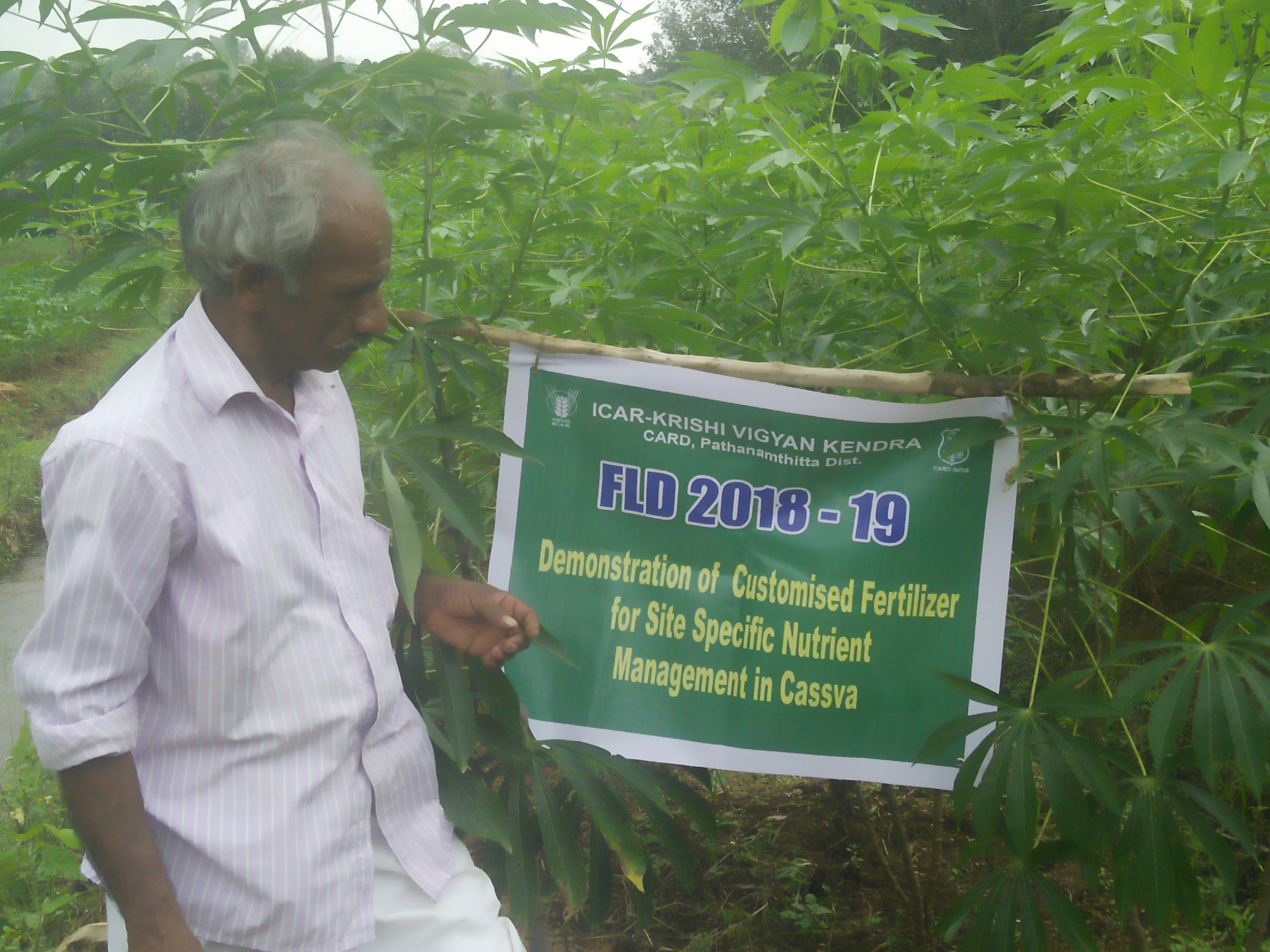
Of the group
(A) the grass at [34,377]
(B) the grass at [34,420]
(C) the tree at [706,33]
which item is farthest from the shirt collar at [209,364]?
(C) the tree at [706,33]

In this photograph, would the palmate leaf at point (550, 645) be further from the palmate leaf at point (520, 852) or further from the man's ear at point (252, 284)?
the man's ear at point (252, 284)

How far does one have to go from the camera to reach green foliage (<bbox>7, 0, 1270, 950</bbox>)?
1.39 meters

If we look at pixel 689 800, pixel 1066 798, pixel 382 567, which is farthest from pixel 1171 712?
pixel 382 567

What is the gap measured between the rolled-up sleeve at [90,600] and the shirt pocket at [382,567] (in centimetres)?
31

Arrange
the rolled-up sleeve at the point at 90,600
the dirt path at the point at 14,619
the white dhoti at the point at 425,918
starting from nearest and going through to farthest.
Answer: the rolled-up sleeve at the point at 90,600 < the white dhoti at the point at 425,918 < the dirt path at the point at 14,619

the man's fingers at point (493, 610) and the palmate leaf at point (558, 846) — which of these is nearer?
the man's fingers at point (493, 610)

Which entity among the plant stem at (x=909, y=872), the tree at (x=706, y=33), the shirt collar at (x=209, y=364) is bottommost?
the plant stem at (x=909, y=872)

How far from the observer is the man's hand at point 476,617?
4.41 ft

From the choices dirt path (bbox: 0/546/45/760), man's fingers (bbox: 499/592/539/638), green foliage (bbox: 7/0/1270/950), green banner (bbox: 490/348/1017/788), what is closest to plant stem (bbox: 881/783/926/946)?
green foliage (bbox: 7/0/1270/950)

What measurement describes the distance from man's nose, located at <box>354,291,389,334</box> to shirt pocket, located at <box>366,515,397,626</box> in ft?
0.85

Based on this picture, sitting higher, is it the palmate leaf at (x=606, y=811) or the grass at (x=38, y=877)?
the palmate leaf at (x=606, y=811)

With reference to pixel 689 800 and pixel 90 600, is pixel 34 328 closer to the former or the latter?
pixel 689 800

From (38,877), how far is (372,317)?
6.34 feet

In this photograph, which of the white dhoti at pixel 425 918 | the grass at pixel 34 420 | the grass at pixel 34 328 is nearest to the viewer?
the white dhoti at pixel 425 918
